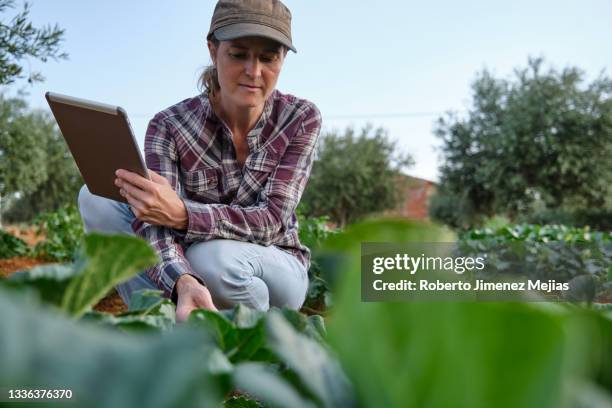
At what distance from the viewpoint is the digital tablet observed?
224 centimetres

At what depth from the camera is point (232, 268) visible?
257cm

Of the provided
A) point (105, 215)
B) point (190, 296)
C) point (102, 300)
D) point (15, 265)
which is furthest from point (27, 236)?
point (190, 296)

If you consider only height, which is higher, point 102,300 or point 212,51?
point 212,51

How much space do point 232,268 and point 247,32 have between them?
951 millimetres

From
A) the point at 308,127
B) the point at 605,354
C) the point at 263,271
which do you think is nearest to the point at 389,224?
the point at 605,354

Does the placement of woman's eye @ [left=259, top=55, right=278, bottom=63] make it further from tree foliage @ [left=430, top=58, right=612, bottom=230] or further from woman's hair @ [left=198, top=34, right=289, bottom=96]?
tree foliage @ [left=430, top=58, right=612, bottom=230]

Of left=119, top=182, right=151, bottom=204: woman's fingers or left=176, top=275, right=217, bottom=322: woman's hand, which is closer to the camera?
left=176, top=275, right=217, bottom=322: woman's hand

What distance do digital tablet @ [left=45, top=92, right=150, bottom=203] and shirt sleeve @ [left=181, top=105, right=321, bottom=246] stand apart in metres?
0.32

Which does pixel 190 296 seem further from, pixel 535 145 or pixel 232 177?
pixel 535 145

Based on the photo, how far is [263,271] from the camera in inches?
108

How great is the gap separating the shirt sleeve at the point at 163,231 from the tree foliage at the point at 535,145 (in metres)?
22.5

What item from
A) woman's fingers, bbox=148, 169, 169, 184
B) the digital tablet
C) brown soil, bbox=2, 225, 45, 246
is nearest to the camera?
the digital tablet

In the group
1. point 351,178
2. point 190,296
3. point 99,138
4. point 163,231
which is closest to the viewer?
point 190,296

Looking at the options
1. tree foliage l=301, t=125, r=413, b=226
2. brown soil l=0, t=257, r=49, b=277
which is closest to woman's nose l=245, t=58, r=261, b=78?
brown soil l=0, t=257, r=49, b=277
